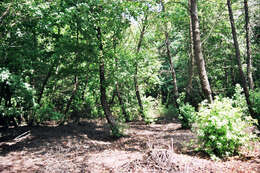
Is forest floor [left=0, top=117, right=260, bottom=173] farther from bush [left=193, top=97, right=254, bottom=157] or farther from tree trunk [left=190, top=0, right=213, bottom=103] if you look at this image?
tree trunk [left=190, top=0, right=213, bottom=103]

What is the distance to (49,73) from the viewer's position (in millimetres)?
7246

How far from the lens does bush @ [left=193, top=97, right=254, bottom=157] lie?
Answer: 421cm

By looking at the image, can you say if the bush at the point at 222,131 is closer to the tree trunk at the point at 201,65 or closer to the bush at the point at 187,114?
the tree trunk at the point at 201,65

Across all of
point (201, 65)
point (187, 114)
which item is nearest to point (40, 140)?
point (201, 65)

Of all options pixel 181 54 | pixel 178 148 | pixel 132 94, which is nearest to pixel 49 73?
pixel 178 148

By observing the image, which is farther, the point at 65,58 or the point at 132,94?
the point at 132,94

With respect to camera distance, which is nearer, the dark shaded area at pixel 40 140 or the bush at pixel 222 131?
the bush at pixel 222 131

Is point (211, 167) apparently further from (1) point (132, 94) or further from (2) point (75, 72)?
(1) point (132, 94)

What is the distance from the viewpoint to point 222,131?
426 centimetres

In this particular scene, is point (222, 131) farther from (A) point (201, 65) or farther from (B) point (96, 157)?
(B) point (96, 157)

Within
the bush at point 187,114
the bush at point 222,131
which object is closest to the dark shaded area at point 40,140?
the bush at point 222,131

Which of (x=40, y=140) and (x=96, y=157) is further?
(x=40, y=140)

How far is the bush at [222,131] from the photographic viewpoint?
4207 mm

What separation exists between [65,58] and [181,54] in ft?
39.6
